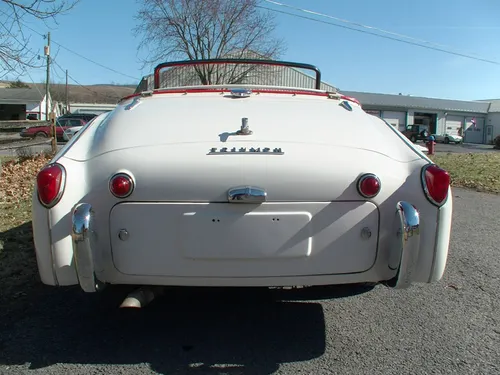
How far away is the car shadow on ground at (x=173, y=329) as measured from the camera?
8.86 feet

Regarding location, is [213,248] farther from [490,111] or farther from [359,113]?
[490,111]

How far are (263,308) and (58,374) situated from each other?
4.93ft

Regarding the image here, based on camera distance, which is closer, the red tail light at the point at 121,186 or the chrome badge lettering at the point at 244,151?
the red tail light at the point at 121,186

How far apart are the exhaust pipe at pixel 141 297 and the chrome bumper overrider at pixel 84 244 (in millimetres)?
215

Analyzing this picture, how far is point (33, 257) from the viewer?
14.7ft

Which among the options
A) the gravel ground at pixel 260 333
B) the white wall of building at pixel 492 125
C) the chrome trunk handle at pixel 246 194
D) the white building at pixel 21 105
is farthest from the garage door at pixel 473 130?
the chrome trunk handle at pixel 246 194

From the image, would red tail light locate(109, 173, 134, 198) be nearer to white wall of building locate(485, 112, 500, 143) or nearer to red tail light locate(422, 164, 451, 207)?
red tail light locate(422, 164, 451, 207)

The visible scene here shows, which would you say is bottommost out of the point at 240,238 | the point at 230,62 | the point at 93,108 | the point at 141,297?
the point at 141,297

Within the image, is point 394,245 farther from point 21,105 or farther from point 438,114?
point 21,105

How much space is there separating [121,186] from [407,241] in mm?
1579

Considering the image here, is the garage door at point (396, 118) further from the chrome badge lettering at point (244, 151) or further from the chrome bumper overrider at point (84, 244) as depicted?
the chrome bumper overrider at point (84, 244)

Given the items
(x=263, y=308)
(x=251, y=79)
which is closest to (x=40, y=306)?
(x=263, y=308)

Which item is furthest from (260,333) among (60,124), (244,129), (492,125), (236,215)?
(492,125)

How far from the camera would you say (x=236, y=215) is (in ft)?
8.27
